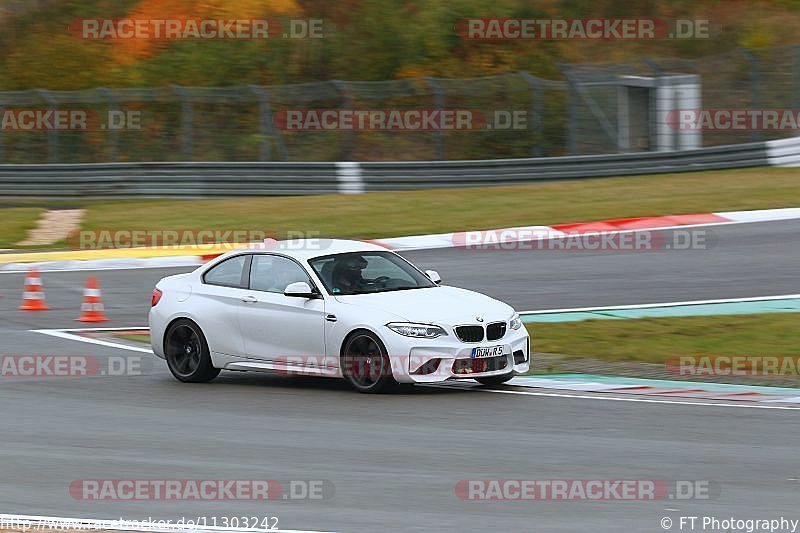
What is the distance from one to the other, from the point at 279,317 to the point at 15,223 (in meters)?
16.7

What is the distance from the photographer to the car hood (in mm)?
12422

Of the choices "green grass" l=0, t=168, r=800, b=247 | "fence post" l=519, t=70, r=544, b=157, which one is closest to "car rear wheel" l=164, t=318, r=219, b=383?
"green grass" l=0, t=168, r=800, b=247

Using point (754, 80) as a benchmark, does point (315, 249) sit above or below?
below

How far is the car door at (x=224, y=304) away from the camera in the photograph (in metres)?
13.4

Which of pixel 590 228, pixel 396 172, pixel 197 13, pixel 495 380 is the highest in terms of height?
pixel 197 13

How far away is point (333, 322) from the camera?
501 inches

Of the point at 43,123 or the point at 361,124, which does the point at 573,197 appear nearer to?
the point at 361,124

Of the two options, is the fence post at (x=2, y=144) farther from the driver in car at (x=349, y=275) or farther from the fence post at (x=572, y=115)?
the driver in car at (x=349, y=275)

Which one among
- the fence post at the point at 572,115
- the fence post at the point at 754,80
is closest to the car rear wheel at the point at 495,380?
the fence post at the point at 572,115

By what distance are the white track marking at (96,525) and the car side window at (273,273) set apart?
546 cm

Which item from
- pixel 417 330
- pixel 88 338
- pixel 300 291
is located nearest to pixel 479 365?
pixel 417 330

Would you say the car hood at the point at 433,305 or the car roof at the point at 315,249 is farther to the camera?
the car roof at the point at 315,249

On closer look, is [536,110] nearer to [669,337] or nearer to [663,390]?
[669,337]

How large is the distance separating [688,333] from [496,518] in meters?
7.99
